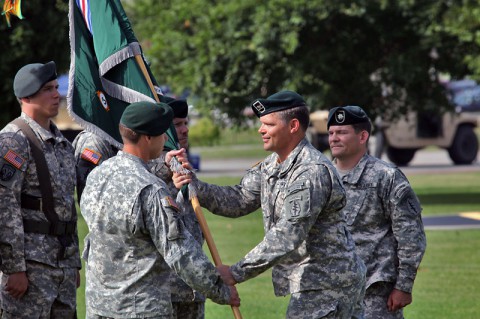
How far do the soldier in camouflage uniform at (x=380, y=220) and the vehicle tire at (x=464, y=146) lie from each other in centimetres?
2723

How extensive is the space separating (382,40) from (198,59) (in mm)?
3491

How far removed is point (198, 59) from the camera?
834 inches

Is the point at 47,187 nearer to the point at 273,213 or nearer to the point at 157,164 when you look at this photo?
the point at 157,164

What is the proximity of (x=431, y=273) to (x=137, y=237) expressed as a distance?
8.23 metres

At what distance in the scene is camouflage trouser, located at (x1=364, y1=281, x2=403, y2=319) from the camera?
7.61 m

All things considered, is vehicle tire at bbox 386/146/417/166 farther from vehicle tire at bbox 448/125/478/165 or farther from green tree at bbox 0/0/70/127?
green tree at bbox 0/0/70/127

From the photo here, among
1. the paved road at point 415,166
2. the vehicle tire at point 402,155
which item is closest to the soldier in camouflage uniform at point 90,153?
the paved road at point 415,166

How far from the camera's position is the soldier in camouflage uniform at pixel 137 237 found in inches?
224

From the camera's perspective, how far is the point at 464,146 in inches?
1355

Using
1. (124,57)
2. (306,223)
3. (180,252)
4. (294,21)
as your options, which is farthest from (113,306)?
(294,21)

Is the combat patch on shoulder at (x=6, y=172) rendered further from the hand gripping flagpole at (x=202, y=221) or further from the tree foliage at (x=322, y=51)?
the tree foliage at (x=322, y=51)

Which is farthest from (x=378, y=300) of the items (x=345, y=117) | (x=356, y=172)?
(x=345, y=117)

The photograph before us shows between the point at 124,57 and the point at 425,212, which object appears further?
the point at 425,212

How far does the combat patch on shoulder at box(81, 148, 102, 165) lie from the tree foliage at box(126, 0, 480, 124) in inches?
488
